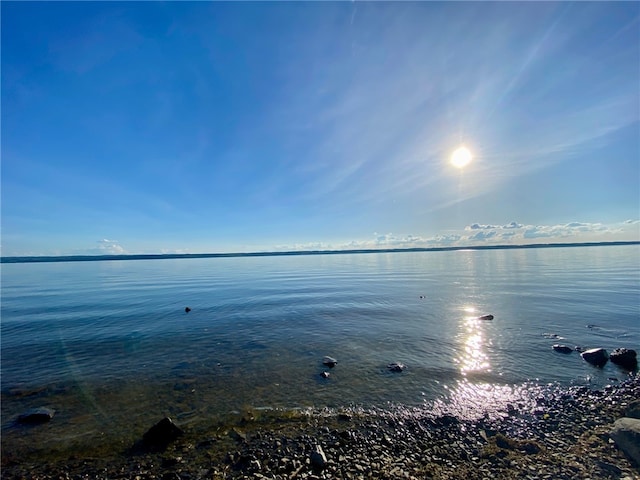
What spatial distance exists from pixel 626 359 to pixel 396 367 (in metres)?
10.7

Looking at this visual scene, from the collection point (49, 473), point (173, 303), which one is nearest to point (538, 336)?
point (49, 473)

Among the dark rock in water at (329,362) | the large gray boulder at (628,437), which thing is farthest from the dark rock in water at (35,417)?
the large gray boulder at (628,437)

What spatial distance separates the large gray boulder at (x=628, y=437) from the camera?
6879mm

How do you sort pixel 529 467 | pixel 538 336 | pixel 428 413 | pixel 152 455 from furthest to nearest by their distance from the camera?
1. pixel 538 336
2. pixel 428 413
3. pixel 152 455
4. pixel 529 467

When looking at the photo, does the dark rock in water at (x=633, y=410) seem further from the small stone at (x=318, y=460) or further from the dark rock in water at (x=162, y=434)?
the dark rock in water at (x=162, y=434)

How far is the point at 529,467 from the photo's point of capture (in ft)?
22.4

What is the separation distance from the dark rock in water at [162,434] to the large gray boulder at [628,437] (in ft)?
39.8

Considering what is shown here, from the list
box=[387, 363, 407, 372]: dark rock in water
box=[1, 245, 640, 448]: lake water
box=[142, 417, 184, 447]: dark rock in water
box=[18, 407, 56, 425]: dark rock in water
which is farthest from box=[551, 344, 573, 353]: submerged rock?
box=[18, 407, 56, 425]: dark rock in water

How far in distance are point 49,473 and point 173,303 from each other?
25.9 meters

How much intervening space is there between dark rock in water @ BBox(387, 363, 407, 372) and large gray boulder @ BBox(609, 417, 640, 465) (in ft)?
22.6

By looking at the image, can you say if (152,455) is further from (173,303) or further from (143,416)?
(173,303)

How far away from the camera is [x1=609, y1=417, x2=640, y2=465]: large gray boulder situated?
6879mm

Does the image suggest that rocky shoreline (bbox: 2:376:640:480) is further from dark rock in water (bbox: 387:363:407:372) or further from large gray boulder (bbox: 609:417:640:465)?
dark rock in water (bbox: 387:363:407:372)

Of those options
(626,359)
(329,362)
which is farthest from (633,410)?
(329,362)
